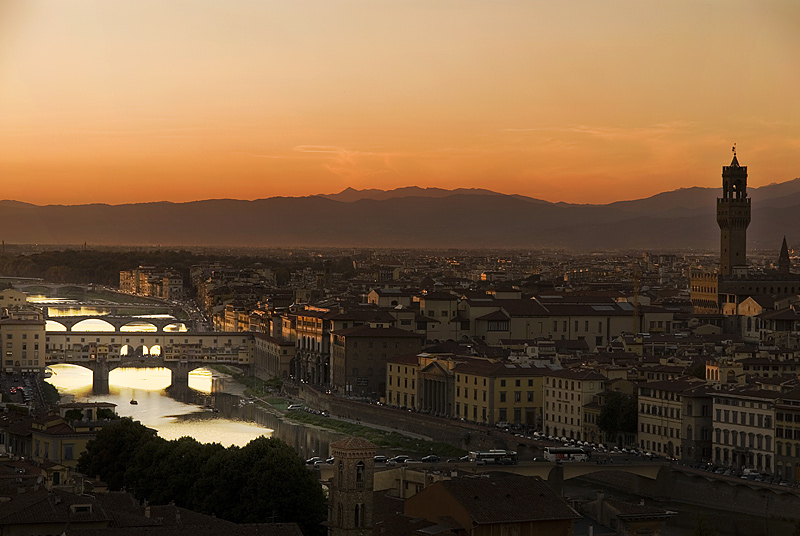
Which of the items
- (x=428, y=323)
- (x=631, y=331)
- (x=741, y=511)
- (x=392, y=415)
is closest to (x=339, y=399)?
(x=392, y=415)

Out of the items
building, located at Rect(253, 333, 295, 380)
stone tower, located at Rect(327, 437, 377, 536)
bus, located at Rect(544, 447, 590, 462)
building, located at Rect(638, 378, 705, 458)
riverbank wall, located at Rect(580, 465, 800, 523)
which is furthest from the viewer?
building, located at Rect(253, 333, 295, 380)

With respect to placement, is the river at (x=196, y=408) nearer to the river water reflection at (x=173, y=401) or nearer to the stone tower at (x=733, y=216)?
the river water reflection at (x=173, y=401)

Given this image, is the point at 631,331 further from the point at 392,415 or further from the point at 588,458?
the point at 588,458

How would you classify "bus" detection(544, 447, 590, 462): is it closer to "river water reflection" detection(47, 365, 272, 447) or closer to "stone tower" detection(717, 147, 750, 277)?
"river water reflection" detection(47, 365, 272, 447)

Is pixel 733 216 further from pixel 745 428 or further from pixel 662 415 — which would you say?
pixel 745 428

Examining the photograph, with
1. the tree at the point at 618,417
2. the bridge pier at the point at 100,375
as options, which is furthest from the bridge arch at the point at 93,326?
the tree at the point at 618,417

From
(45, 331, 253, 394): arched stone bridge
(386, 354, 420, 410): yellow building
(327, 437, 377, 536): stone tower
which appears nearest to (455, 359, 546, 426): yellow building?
(386, 354, 420, 410): yellow building
